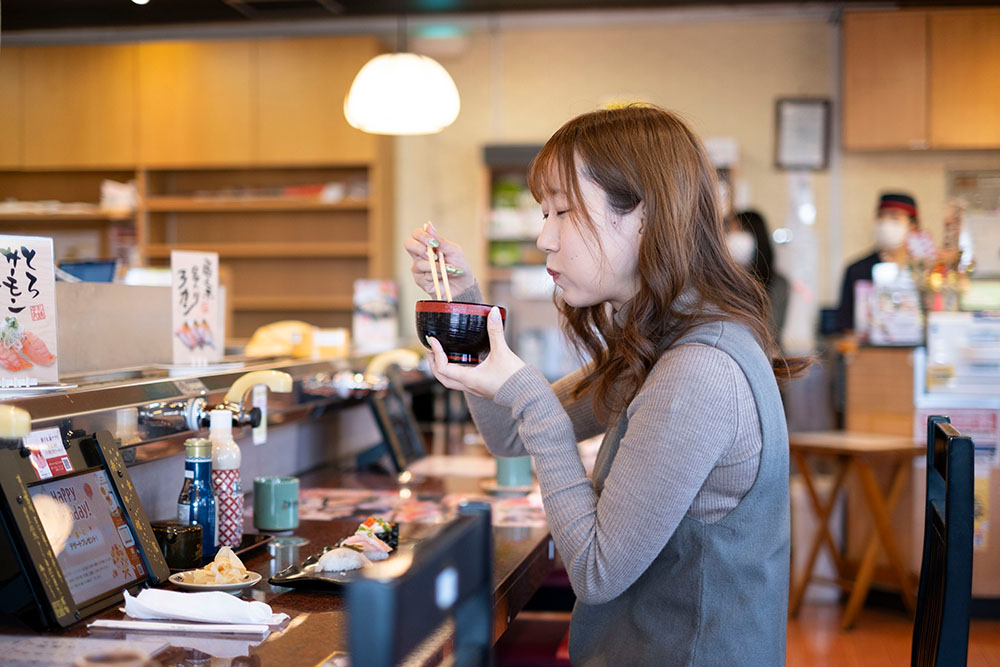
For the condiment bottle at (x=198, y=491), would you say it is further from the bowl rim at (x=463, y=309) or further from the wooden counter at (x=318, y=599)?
the bowl rim at (x=463, y=309)

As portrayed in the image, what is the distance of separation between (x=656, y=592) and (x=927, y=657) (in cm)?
38

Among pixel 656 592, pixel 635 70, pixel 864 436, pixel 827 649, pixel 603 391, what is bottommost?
pixel 827 649

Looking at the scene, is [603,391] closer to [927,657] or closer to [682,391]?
[682,391]

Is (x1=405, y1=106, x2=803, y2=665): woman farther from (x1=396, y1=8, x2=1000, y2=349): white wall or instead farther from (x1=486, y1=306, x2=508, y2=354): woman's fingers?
(x1=396, y1=8, x2=1000, y2=349): white wall

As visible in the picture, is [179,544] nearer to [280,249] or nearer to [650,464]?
[650,464]

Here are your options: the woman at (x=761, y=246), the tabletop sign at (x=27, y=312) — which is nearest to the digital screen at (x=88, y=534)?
the tabletop sign at (x=27, y=312)

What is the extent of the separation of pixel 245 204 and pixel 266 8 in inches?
44.8

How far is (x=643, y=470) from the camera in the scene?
119 centimetres

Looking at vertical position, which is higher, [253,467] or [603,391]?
[603,391]

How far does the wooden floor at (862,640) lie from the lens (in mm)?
3438

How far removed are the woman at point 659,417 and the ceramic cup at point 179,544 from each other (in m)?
0.45

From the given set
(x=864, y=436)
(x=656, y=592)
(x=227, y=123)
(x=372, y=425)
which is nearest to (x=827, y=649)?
(x=864, y=436)

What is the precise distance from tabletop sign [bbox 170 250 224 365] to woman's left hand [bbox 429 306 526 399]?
2.90ft

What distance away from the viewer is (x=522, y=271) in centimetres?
582
